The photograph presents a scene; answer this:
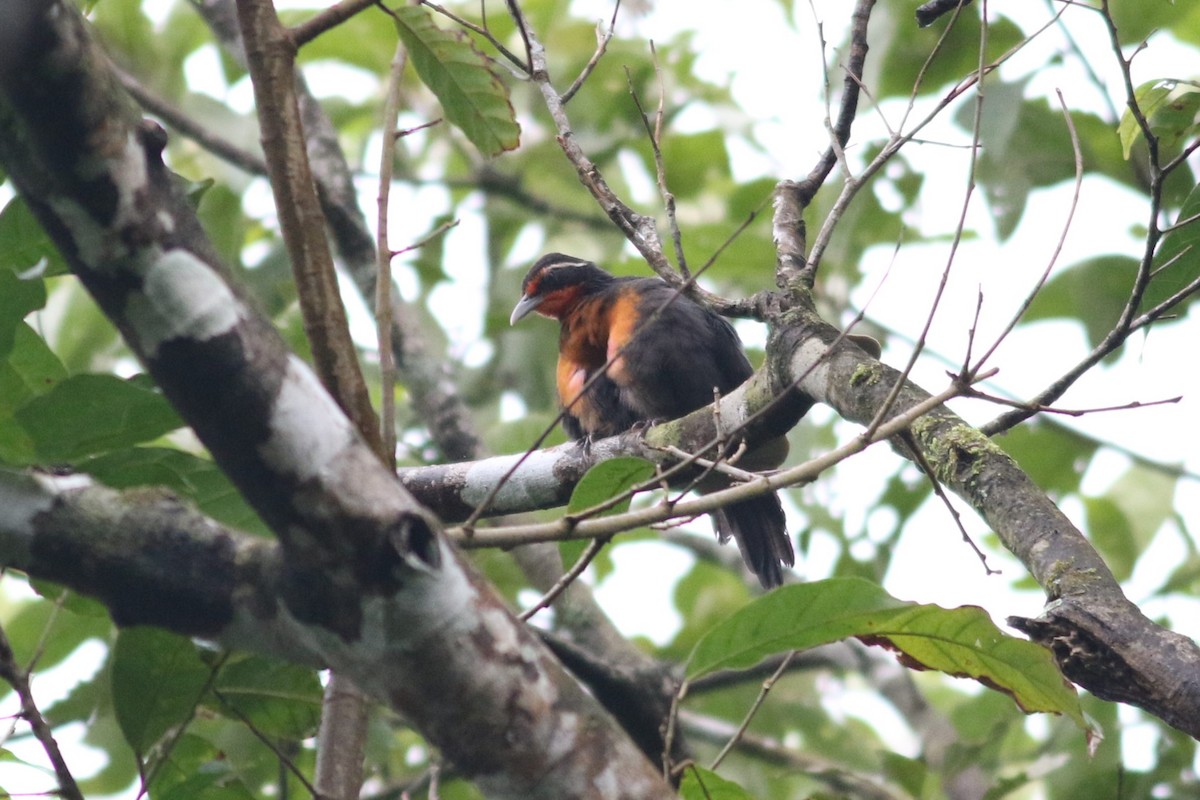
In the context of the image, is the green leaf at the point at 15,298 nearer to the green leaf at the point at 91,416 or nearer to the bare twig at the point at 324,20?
the green leaf at the point at 91,416

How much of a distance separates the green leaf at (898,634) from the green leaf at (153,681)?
1.11 m

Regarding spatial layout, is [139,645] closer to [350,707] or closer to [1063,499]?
[350,707]

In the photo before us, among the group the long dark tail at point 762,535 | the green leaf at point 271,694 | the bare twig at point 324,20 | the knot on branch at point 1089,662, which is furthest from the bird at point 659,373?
the bare twig at point 324,20

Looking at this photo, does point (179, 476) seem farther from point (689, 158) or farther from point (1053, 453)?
point (689, 158)

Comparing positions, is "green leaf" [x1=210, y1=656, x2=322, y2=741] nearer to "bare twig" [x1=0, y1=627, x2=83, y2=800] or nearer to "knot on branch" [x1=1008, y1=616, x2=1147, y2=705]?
"bare twig" [x1=0, y1=627, x2=83, y2=800]

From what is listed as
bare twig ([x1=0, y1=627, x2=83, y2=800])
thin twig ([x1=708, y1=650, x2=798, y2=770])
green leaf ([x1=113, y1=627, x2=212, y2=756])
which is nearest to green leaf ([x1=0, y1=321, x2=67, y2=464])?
green leaf ([x1=113, y1=627, x2=212, y2=756])

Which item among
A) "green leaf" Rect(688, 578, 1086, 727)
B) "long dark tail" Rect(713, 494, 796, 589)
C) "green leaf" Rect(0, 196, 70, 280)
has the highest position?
"long dark tail" Rect(713, 494, 796, 589)

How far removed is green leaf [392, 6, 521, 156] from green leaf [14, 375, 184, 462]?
98 cm

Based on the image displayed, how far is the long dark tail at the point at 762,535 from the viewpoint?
5305 millimetres

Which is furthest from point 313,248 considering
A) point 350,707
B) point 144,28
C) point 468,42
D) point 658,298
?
point 144,28

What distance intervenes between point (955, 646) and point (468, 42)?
5.62 feet

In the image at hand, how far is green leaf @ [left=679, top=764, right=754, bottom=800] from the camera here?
2.62 meters

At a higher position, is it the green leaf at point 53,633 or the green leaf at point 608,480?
the green leaf at point 53,633

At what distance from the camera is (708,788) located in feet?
8.71
